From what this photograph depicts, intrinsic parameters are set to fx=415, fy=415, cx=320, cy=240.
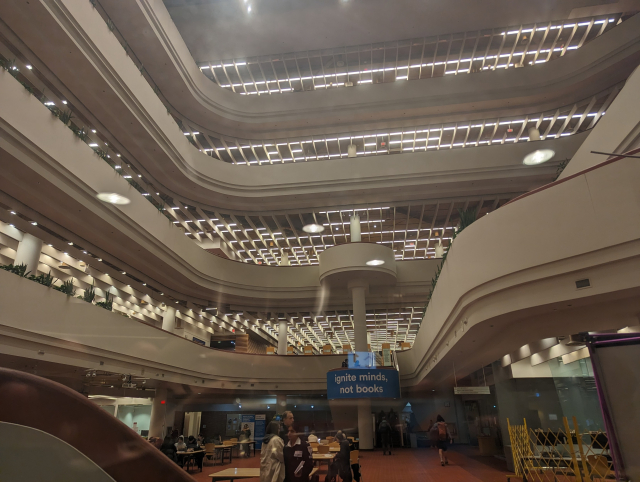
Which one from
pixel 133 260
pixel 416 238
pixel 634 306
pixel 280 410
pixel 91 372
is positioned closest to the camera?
pixel 634 306

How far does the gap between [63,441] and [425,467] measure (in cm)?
1110

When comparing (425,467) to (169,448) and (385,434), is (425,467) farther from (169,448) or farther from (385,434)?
(169,448)

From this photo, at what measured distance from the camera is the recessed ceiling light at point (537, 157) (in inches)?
579

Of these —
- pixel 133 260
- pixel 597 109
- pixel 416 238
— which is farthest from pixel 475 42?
pixel 133 260

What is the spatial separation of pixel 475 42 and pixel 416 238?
8.40 metres

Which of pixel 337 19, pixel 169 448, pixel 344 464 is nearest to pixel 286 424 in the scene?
pixel 344 464

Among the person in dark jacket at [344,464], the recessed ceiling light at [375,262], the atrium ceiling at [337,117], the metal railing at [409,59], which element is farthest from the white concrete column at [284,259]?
the person in dark jacket at [344,464]

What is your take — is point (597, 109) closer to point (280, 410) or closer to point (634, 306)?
point (634, 306)

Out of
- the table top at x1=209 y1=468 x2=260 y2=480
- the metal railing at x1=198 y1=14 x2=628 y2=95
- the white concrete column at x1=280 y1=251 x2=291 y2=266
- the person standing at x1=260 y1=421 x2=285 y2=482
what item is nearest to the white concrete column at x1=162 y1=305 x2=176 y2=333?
the white concrete column at x1=280 y1=251 x2=291 y2=266

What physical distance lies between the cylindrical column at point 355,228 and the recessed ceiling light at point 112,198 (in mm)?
8305

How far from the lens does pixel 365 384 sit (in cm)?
1266

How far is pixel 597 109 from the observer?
16.2 metres

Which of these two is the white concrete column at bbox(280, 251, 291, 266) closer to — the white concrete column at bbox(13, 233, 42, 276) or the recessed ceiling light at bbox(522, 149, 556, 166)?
the white concrete column at bbox(13, 233, 42, 276)

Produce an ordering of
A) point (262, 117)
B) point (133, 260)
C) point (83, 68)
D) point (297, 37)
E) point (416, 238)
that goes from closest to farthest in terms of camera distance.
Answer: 1. point (83, 68)
2. point (133, 260)
3. point (297, 37)
4. point (262, 117)
5. point (416, 238)
